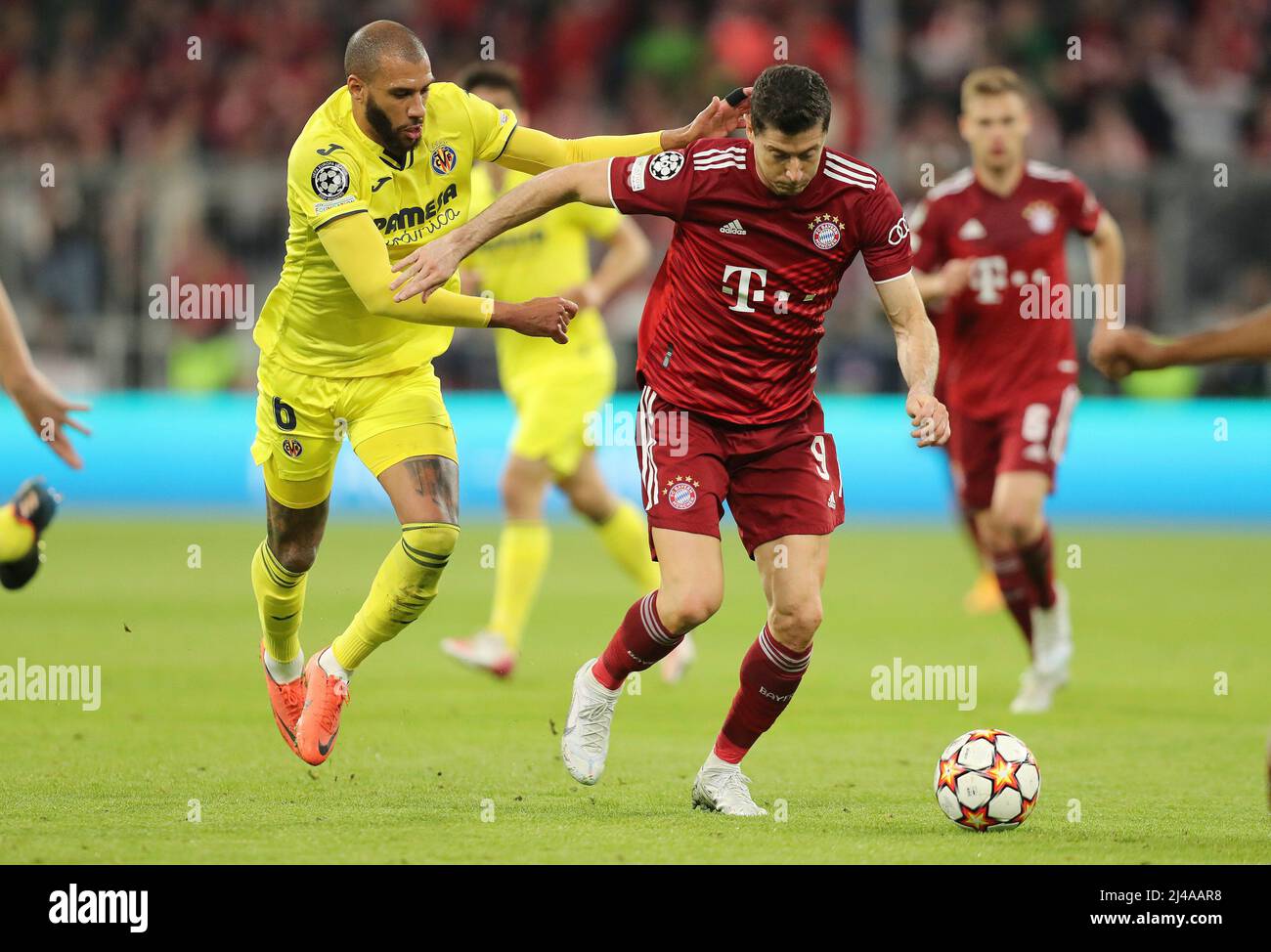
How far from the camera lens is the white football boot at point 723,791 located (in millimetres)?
6328

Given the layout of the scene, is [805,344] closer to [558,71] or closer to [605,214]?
[605,214]

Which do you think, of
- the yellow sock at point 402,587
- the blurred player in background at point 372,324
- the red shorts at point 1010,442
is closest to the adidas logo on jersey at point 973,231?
the red shorts at point 1010,442

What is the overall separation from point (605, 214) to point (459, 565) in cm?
462

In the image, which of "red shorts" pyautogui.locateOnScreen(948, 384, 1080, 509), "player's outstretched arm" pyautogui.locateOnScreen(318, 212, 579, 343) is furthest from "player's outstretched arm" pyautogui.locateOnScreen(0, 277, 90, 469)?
"red shorts" pyautogui.locateOnScreen(948, 384, 1080, 509)

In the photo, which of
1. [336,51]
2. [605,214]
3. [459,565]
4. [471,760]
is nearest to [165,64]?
[336,51]

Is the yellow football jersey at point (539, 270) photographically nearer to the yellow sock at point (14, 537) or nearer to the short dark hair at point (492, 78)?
→ the short dark hair at point (492, 78)

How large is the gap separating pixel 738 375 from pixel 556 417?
3571mm

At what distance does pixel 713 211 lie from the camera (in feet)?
21.0

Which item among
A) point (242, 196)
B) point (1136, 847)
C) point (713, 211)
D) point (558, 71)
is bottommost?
point (1136, 847)

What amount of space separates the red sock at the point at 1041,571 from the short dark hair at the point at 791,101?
3629mm

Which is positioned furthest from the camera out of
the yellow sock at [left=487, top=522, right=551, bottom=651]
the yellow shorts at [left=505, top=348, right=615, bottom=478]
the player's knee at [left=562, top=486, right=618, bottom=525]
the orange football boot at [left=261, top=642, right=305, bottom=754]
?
the player's knee at [left=562, top=486, right=618, bottom=525]

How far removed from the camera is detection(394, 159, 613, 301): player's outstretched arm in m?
6.21

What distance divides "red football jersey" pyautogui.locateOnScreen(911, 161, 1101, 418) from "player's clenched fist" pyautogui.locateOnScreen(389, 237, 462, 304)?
4003 mm

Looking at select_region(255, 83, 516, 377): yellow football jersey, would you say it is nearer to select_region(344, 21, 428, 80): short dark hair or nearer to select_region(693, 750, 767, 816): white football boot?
select_region(344, 21, 428, 80): short dark hair
